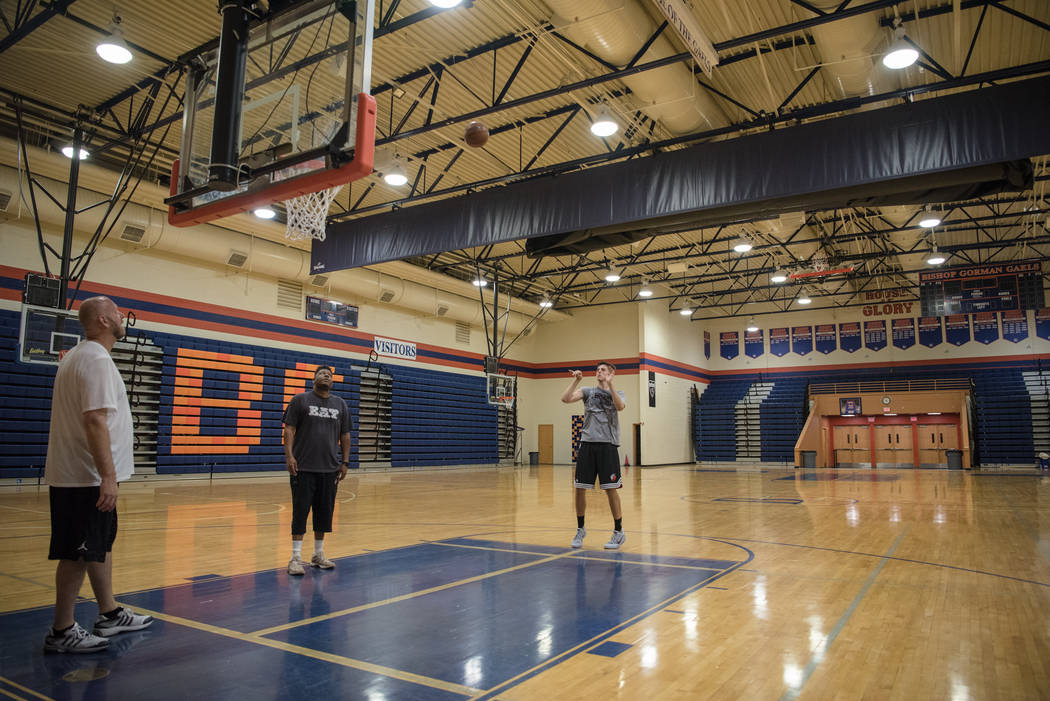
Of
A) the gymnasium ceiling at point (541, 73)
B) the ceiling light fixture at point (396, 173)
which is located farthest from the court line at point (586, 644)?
the ceiling light fixture at point (396, 173)

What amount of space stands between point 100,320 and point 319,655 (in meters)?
1.82

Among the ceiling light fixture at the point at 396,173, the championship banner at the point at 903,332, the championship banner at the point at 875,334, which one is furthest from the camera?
the championship banner at the point at 875,334

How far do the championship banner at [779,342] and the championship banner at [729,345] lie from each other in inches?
57.7

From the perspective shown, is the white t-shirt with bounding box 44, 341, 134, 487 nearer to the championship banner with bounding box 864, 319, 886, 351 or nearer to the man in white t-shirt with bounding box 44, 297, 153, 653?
the man in white t-shirt with bounding box 44, 297, 153, 653

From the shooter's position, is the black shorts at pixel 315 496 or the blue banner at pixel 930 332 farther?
the blue banner at pixel 930 332

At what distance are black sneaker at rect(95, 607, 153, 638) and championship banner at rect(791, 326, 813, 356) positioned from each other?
27.3 meters

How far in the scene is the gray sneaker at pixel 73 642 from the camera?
2.71 metres

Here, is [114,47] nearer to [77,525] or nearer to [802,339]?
[77,525]

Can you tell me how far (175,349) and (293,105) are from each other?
10734mm

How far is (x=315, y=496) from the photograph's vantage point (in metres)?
4.66

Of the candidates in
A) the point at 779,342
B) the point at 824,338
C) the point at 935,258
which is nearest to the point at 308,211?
the point at 935,258

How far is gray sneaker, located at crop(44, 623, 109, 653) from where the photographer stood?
271 cm

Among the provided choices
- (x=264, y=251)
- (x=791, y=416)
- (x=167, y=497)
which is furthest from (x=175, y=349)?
(x=791, y=416)

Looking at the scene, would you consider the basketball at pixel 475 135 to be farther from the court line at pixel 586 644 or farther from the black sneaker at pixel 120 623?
the black sneaker at pixel 120 623
